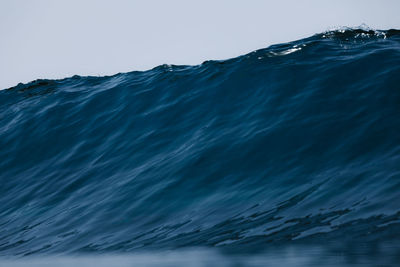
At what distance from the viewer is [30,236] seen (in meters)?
6.18

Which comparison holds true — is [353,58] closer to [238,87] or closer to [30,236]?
[238,87]

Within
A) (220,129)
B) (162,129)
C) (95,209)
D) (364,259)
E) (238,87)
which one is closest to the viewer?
(364,259)

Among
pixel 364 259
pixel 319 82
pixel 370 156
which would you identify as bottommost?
pixel 364 259

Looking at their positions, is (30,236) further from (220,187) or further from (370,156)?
(370,156)

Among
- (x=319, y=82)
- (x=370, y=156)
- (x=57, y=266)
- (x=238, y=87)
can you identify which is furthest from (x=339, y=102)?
(x=57, y=266)

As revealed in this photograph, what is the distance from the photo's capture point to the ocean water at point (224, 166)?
13.7 ft

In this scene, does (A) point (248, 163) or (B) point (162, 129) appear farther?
(B) point (162, 129)

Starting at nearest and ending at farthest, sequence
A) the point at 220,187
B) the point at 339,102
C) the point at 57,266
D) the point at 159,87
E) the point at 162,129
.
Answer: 1. the point at 57,266
2. the point at 220,187
3. the point at 339,102
4. the point at 162,129
5. the point at 159,87

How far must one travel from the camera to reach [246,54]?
12.1 meters

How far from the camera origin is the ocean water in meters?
4.18

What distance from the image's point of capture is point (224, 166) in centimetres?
674

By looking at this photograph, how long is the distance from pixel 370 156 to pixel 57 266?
4552mm

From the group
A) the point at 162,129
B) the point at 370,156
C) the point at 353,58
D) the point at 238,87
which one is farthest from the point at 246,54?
the point at 370,156

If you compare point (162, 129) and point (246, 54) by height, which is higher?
point (246, 54)
